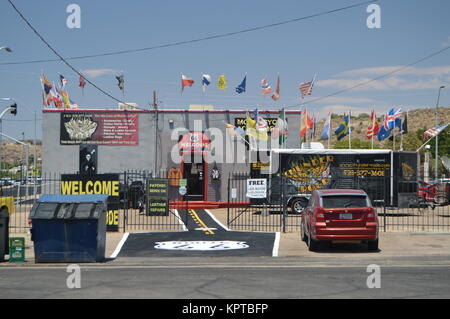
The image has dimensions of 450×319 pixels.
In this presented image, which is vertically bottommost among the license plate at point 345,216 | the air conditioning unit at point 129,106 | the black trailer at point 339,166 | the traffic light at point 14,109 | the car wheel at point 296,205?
the car wheel at point 296,205

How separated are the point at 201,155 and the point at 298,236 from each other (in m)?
16.5

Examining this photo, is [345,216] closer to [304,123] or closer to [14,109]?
[14,109]

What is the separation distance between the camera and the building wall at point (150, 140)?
1465 inches

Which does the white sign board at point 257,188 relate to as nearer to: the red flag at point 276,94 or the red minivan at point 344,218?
the red minivan at point 344,218

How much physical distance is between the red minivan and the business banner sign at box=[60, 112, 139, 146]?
22.9m

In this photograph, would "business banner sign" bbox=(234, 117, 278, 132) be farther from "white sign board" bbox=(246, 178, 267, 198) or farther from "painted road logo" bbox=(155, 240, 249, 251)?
"painted road logo" bbox=(155, 240, 249, 251)

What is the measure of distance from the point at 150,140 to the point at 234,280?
86.7 feet

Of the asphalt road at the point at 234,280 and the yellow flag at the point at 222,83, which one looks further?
the yellow flag at the point at 222,83

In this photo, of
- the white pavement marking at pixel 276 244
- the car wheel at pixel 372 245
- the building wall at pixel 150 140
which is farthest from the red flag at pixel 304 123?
the car wheel at pixel 372 245

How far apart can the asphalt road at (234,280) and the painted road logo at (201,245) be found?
2.24 metres

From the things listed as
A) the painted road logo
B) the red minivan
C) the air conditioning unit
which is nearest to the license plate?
the red minivan

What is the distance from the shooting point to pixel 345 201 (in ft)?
53.8

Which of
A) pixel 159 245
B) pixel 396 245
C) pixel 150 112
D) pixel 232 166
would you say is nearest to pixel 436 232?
pixel 396 245
